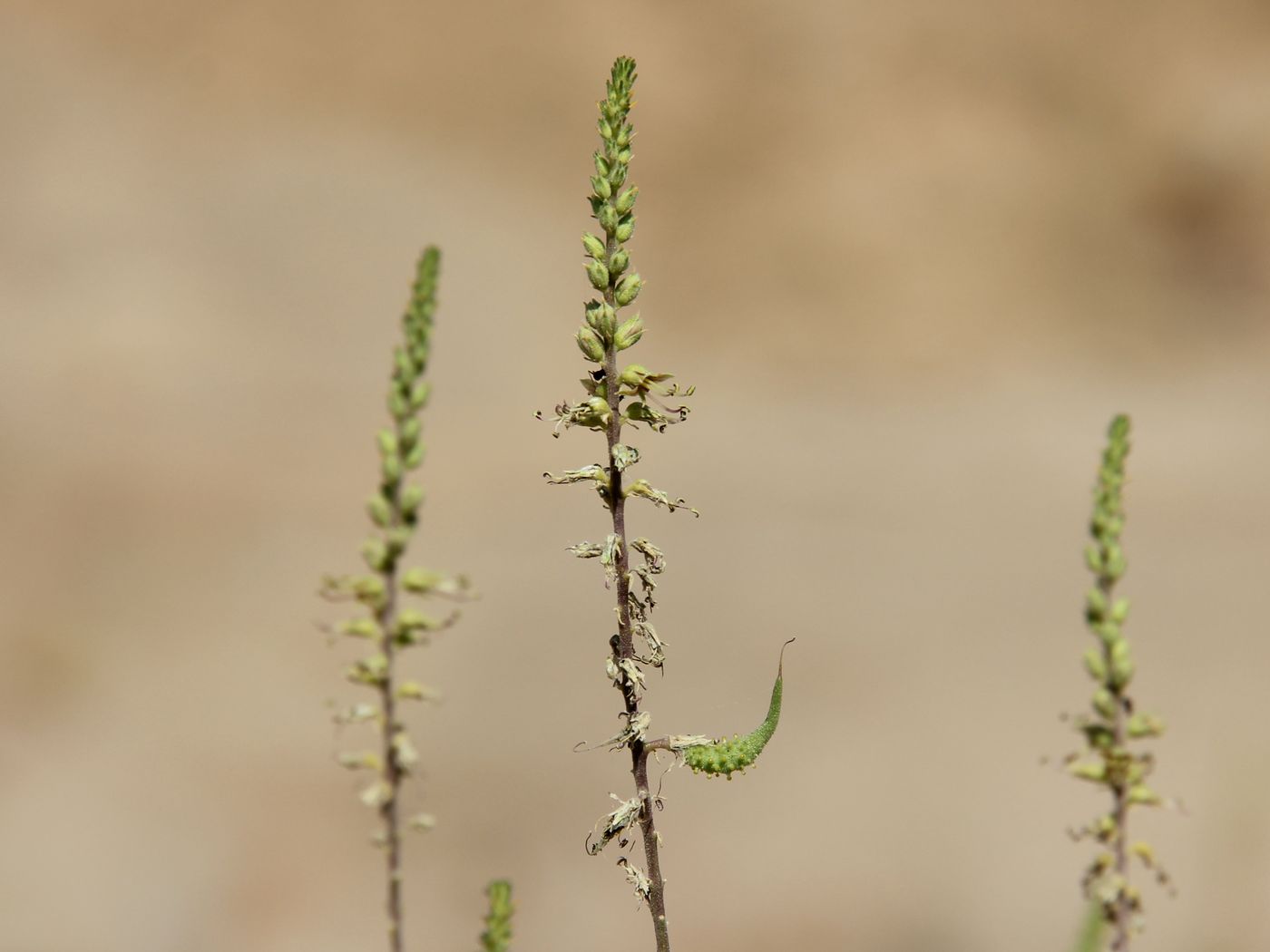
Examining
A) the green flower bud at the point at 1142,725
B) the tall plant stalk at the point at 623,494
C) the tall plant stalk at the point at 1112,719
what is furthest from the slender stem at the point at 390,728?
the green flower bud at the point at 1142,725

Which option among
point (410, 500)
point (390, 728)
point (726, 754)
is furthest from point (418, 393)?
point (726, 754)

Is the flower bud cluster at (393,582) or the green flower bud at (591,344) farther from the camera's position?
the green flower bud at (591,344)

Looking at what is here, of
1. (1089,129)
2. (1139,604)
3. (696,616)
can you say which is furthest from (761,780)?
(1089,129)

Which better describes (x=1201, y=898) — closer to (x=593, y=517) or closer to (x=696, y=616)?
(x=696, y=616)

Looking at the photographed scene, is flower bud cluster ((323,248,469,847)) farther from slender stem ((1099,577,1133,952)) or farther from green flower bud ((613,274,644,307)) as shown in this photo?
slender stem ((1099,577,1133,952))

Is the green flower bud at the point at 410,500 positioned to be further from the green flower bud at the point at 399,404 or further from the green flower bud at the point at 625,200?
the green flower bud at the point at 625,200

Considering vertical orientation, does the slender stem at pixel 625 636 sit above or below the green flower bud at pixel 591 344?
below

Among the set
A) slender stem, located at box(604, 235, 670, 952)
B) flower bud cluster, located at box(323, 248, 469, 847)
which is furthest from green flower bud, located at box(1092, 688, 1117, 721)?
flower bud cluster, located at box(323, 248, 469, 847)

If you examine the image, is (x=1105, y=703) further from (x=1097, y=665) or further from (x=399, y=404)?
(x=399, y=404)
